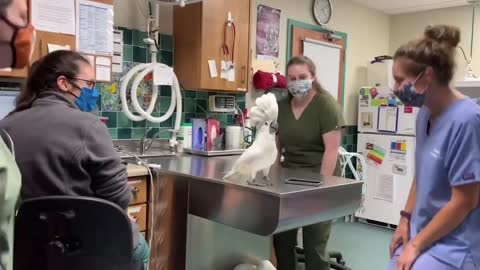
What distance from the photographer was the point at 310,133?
2453 mm

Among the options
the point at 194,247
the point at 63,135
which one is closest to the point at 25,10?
the point at 63,135

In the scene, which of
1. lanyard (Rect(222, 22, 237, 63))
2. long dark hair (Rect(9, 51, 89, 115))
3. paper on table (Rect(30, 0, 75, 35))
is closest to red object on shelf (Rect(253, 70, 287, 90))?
lanyard (Rect(222, 22, 237, 63))

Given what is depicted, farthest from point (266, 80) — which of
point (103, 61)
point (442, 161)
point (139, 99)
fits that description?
point (442, 161)

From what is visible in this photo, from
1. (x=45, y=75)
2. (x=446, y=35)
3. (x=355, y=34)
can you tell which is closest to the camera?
(x=446, y=35)

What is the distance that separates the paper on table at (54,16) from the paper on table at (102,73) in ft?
0.76

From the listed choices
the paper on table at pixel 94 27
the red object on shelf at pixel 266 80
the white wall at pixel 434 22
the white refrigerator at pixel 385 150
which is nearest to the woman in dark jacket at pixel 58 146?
the paper on table at pixel 94 27

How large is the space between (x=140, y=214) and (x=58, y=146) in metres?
0.94

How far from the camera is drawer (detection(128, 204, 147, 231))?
7.39 ft

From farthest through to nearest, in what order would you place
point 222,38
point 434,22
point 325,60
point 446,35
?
point 434,22
point 325,60
point 222,38
point 446,35

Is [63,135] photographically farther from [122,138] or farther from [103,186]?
[122,138]

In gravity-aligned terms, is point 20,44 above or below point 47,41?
below

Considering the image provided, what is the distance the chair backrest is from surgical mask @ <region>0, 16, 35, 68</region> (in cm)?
55

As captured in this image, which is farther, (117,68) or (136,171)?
(117,68)

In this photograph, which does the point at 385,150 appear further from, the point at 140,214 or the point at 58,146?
the point at 58,146
